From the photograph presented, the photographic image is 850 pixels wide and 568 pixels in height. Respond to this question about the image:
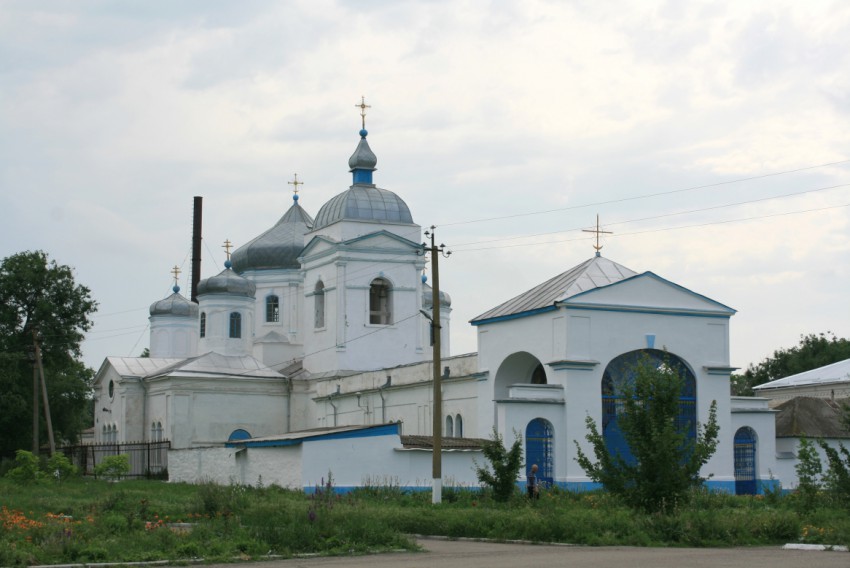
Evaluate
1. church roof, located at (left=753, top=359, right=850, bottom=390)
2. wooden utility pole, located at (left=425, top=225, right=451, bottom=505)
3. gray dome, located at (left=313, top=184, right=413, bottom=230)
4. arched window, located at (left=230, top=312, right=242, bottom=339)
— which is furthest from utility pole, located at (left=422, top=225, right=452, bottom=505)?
church roof, located at (left=753, top=359, right=850, bottom=390)

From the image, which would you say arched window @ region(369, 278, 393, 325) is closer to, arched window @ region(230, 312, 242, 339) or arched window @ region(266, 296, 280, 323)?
arched window @ region(230, 312, 242, 339)

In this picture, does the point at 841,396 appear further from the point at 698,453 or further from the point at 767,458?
the point at 698,453

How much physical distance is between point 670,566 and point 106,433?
4373 centimetres

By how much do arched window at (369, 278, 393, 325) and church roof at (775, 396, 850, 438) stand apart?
→ 16.3 metres

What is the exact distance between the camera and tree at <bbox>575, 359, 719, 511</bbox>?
21156 mm

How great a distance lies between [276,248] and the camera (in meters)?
57.8

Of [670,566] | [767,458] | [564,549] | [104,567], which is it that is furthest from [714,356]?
[104,567]

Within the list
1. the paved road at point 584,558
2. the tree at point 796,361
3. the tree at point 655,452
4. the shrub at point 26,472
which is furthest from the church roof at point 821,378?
the paved road at point 584,558

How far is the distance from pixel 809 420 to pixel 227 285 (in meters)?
25.2

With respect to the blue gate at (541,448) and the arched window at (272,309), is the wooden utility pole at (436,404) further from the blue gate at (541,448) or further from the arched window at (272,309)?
the arched window at (272,309)

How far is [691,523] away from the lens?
64.9 ft

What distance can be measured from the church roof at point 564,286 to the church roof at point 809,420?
786cm

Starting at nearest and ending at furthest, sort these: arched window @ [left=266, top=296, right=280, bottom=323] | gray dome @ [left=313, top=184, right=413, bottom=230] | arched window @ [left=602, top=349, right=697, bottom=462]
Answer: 1. arched window @ [left=602, top=349, right=697, bottom=462]
2. gray dome @ [left=313, top=184, right=413, bottom=230]
3. arched window @ [left=266, top=296, right=280, bottom=323]

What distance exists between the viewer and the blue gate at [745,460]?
37.1 meters
